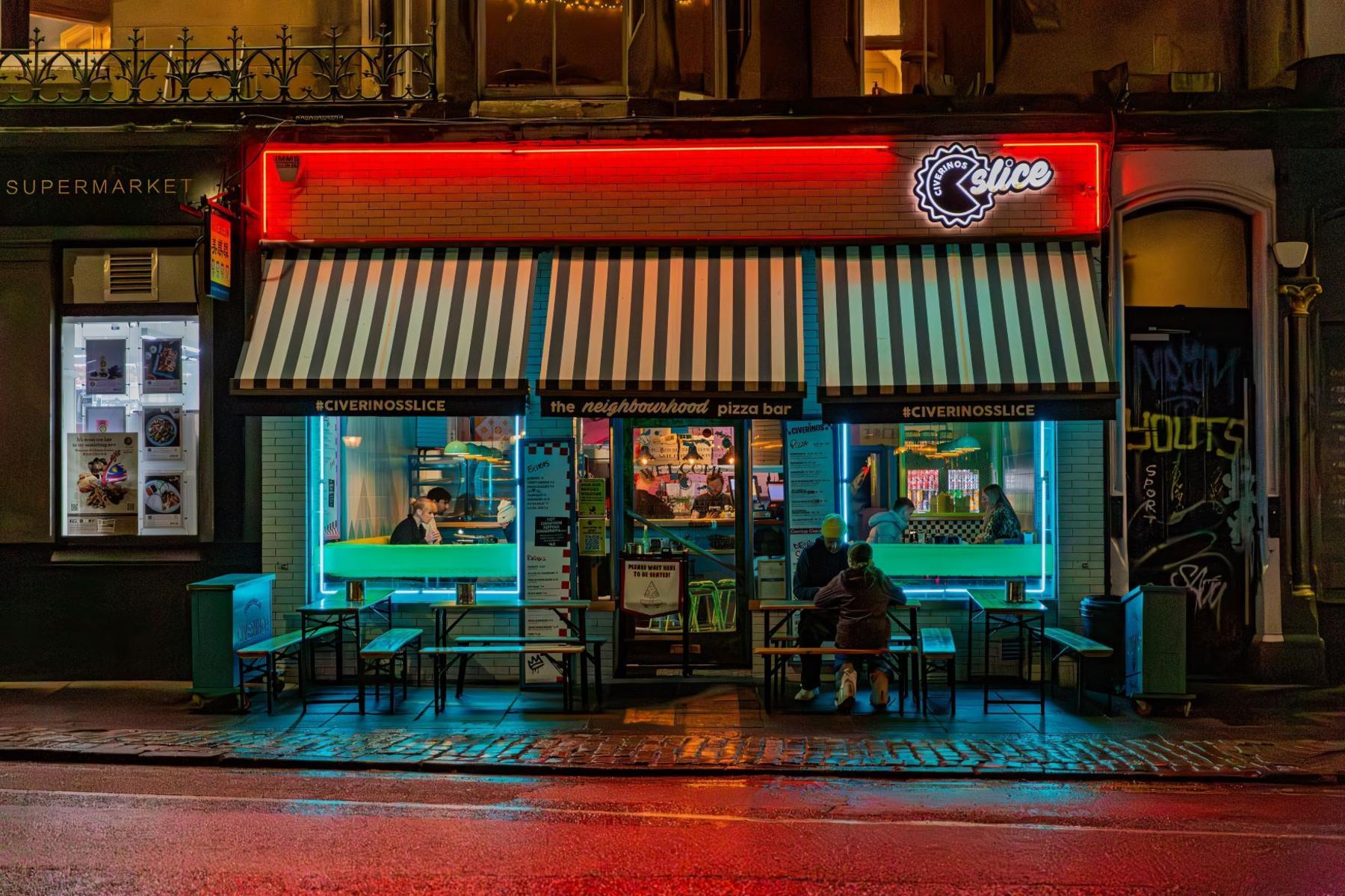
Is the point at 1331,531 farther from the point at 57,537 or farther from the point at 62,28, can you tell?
the point at 62,28

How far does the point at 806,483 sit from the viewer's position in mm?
11484

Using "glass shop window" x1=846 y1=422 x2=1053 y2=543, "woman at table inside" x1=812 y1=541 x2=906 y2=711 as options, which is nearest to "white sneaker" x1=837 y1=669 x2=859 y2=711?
"woman at table inside" x1=812 y1=541 x2=906 y2=711

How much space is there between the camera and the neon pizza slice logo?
11430mm

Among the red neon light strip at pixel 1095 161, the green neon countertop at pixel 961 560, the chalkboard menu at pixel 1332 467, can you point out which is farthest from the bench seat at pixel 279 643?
the chalkboard menu at pixel 1332 467

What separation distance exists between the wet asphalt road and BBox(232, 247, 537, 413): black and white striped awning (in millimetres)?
3822

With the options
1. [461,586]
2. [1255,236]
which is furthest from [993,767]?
[1255,236]

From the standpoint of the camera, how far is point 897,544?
11.7 m

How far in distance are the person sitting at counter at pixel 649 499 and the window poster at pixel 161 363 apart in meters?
4.88

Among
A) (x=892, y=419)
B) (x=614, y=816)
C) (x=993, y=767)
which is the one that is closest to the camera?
(x=614, y=816)

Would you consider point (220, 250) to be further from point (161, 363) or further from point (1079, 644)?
point (1079, 644)

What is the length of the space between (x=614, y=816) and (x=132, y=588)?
7.02 m

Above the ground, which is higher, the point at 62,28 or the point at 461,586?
the point at 62,28

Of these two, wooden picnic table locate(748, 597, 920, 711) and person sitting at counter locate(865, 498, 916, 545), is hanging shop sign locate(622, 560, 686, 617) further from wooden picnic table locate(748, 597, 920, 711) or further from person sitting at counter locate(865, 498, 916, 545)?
person sitting at counter locate(865, 498, 916, 545)

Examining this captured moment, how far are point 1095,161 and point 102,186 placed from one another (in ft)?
33.1
